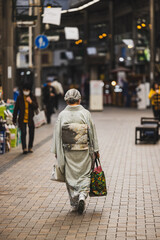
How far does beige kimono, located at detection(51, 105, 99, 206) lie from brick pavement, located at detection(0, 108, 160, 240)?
1.62 feet

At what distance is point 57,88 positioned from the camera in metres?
33.1

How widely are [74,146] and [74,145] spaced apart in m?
0.01

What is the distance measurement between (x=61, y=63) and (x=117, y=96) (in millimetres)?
23978

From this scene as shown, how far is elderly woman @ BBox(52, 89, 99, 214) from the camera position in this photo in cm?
838

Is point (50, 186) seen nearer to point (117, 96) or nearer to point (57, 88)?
point (57, 88)

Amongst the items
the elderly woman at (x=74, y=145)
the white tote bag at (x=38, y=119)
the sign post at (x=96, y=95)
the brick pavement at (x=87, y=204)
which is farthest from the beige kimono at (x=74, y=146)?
the sign post at (x=96, y=95)

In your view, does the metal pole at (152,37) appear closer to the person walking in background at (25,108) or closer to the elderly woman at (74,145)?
the person walking in background at (25,108)

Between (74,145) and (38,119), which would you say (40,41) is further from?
(74,145)

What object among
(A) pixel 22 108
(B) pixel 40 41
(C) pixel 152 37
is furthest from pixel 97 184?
(C) pixel 152 37

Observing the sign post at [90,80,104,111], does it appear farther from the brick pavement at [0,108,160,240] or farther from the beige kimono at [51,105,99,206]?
the beige kimono at [51,105,99,206]

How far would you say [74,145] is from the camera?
8.41 m

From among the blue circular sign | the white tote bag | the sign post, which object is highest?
the blue circular sign

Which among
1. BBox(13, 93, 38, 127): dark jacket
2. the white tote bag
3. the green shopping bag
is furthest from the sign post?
the green shopping bag

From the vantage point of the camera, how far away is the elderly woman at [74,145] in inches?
330
